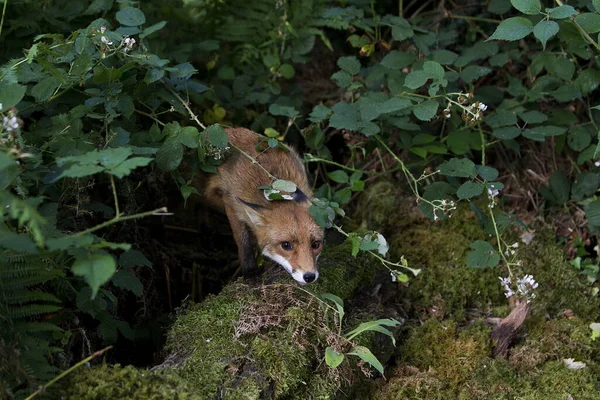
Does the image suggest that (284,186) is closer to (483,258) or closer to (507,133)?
(483,258)

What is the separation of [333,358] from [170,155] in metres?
1.56

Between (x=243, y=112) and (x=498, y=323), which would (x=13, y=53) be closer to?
(x=243, y=112)

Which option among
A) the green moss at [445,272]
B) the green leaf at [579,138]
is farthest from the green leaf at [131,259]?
the green leaf at [579,138]

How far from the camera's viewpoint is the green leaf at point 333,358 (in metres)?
3.51

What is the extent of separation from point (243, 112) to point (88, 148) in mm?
2200

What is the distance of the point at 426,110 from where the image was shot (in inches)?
172

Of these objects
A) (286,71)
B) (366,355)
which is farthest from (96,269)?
(286,71)

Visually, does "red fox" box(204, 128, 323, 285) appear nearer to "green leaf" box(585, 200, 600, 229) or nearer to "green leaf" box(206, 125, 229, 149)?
"green leaf" box(206, 125, 229, 149)

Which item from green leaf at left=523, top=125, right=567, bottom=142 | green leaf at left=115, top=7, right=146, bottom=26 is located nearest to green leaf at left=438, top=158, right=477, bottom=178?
green leaf at left=523, top=125, right=567, bottom=142

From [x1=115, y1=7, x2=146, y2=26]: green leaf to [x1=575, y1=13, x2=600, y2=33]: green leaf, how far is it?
278 centimetres

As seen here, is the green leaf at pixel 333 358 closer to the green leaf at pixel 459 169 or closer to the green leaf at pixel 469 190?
the green leaf at pixel 469 190

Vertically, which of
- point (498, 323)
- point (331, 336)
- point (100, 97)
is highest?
point (100, 97)

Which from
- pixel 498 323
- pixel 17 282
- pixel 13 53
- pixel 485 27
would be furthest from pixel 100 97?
pixel 485 27

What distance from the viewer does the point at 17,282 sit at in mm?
3168
